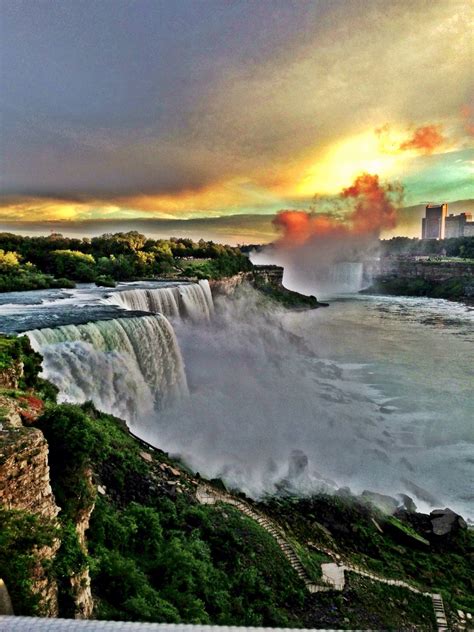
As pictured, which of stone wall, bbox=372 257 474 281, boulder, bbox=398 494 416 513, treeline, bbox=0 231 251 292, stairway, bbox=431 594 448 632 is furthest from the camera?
stone wall, bbox=372 257 474 281

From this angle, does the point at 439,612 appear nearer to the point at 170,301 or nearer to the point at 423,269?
the point at 170,301

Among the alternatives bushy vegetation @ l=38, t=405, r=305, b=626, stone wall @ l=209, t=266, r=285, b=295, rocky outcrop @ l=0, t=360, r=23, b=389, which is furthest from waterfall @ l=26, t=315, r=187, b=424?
stone wall @ l=209, t=266, r=285, b=295

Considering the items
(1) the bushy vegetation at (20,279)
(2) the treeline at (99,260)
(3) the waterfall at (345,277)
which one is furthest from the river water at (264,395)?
(3) the waterfall at (345,277)

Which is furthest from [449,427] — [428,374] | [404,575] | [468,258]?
[468,258]

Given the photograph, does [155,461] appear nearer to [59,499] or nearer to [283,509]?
[283,509]

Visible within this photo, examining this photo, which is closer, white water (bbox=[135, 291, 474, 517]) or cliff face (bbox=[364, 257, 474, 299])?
white water (bbox=[135, 291, 474, 517])

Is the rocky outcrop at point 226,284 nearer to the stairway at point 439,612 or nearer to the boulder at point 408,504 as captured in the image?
the boulder at point 408,504

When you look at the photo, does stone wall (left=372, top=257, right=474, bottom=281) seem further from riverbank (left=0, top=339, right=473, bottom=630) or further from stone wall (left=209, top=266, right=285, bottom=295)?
riverbank (left=0, top=339, right=473, bottom=630)
